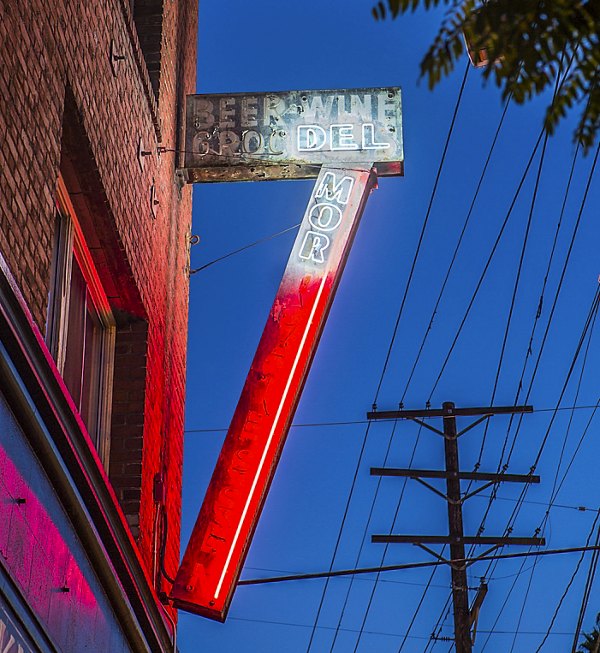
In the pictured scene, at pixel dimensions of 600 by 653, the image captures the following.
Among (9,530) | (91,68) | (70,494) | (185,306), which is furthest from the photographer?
(185,306)

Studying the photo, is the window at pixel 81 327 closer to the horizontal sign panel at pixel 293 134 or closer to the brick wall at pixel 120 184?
the brick wall at pixel 120 184

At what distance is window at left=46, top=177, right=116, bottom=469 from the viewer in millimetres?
8961

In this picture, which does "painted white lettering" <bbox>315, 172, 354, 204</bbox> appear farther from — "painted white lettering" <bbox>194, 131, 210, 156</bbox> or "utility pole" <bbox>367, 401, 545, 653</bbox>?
"utility pole" <bbox>367, 401, 545, 653</bbox>

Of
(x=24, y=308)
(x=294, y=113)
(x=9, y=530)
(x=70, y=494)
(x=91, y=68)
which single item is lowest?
(x=9, y=530)

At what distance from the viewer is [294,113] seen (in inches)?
477

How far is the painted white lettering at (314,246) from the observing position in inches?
426

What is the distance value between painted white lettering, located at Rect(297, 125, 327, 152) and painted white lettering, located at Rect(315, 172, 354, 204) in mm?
542

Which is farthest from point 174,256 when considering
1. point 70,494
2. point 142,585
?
point 70,494

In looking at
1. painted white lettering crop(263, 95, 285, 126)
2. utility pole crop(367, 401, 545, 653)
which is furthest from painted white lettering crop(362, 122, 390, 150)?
utility pole crop(367, 401, 545, 653)

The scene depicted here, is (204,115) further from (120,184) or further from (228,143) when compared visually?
(120,184)

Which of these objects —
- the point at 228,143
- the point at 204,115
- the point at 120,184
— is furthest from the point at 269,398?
the point at 204,115

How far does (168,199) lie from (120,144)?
7.06 feet

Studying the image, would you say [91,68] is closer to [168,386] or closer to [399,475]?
[168,386]

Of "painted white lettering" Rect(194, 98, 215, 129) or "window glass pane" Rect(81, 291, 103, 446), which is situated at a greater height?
"painted white lettering" Rect(194, 98, 215, 129)
